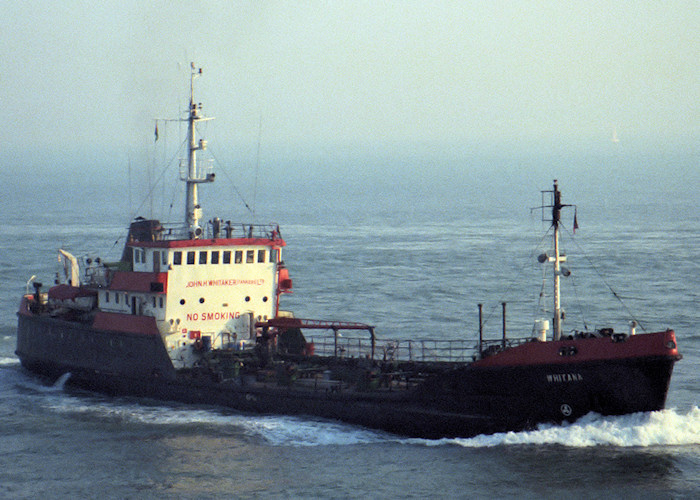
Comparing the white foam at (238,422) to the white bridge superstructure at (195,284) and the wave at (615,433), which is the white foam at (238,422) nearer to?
the white bridge superstructure at (195,284)

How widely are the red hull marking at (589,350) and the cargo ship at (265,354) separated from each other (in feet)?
0.10

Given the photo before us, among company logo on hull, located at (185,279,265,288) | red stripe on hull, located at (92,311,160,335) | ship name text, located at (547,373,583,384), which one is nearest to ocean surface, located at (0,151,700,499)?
ship name text, located at (547,373,583,384)

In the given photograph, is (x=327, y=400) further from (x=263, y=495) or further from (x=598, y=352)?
(x=598, y=352)

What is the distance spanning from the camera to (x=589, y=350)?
31812 millimetres

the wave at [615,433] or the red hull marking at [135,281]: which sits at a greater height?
the red hull marking at [135,281]

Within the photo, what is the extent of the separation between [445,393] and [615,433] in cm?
517

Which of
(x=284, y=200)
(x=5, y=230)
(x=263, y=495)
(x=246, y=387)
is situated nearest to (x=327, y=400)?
(x=246, y=387)

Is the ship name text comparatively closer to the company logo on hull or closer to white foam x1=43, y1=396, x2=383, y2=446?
white foam x1=43, y1=396, x2=383, y2=446

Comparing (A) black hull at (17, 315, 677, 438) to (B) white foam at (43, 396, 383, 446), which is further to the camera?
(B) white foam at (43, 396, 383, 446)

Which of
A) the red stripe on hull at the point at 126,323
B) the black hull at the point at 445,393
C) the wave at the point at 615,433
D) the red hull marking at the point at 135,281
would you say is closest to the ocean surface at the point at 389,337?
the wave at the point at 615,433

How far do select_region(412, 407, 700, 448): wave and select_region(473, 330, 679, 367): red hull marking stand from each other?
1.96 metres

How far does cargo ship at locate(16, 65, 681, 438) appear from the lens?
106ft

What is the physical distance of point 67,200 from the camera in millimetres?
125625

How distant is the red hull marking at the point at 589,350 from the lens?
31.0 m
